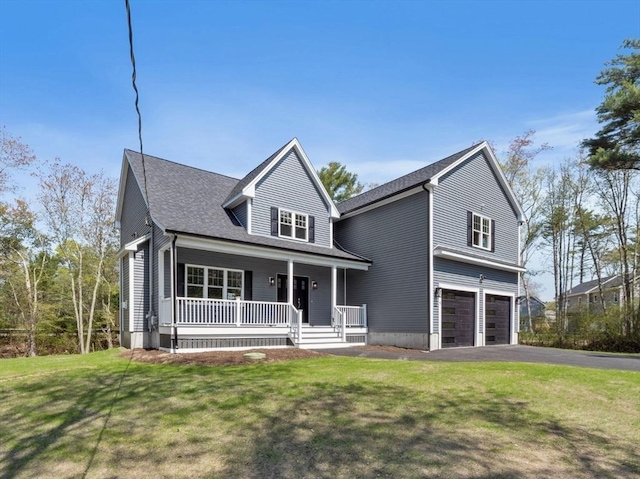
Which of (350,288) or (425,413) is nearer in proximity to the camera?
(425,413)

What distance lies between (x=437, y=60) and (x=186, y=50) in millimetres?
6537

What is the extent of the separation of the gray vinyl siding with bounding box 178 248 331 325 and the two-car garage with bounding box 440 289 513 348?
5036 millimetres

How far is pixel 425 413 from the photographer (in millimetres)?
5605

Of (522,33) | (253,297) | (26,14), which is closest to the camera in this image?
(26,14)

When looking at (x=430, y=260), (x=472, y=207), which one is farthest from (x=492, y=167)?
(x=430, y=260)

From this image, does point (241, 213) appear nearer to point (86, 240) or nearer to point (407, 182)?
point (407, 182)

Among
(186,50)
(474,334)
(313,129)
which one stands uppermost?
(313,129)

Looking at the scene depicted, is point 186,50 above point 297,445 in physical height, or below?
above

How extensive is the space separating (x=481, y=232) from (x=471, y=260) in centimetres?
222

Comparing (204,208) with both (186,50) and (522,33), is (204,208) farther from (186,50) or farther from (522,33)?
(522,33)

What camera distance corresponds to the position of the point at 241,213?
53.6 feet

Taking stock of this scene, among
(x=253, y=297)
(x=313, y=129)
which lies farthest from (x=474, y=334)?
(x=313, y=129)

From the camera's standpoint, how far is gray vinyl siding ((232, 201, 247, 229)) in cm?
1606

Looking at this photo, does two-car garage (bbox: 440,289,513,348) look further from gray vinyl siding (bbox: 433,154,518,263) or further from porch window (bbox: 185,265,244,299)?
porch window (bbox: 185,265,244,299)
